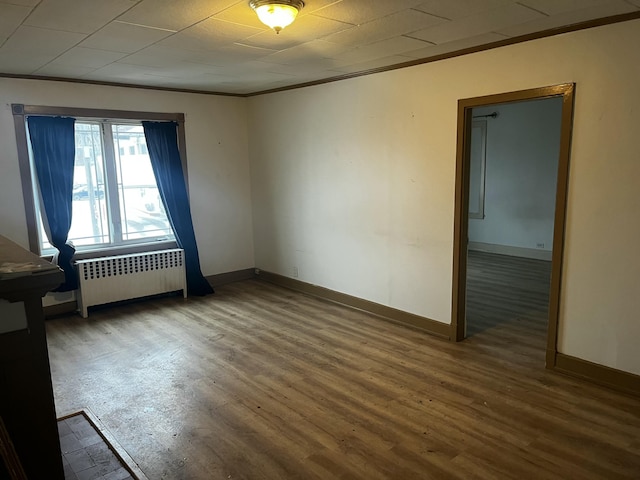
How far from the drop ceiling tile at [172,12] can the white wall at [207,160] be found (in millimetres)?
2461

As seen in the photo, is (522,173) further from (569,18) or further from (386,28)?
(386,28)

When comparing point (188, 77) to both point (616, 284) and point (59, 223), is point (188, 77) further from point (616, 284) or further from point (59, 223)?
point (616, 284)

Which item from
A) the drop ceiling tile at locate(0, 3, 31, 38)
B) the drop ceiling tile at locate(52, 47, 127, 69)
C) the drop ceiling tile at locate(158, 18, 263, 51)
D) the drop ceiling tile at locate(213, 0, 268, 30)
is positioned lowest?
the drop ceiling tile at locate(213, 0, 268, 30)

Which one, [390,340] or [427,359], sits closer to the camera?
[427,359]

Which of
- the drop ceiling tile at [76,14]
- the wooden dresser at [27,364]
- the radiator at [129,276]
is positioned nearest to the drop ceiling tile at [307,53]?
the drop ceiling tile at [76,14]

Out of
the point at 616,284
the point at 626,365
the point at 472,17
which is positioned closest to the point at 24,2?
the point at 472,17

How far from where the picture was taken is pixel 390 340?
13.8 feet

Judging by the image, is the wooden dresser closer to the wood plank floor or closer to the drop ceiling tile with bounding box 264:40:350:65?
the wood plank floor

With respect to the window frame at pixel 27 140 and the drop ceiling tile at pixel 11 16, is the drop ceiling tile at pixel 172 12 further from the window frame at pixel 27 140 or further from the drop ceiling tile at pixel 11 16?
the window frame at pixel 27 140

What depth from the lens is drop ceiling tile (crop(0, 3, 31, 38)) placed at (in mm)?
2571

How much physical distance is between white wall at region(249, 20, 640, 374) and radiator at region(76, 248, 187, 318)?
4.24 feet

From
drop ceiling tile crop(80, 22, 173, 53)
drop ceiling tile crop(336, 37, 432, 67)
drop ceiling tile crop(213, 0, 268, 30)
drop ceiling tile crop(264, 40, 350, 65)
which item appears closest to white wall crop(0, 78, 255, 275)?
drop ceiling tile crop(80, 22, 173, 53)

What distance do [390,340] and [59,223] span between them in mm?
3553

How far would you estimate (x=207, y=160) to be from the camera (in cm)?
591
